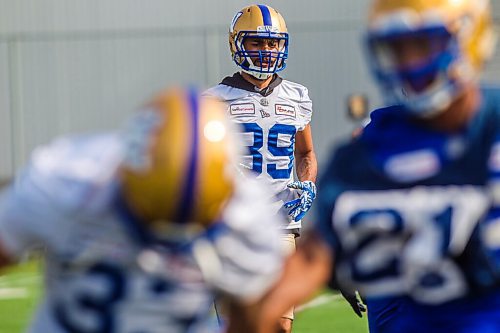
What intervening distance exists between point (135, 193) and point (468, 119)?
93 centimetres

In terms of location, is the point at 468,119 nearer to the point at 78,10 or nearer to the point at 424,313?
the point at 424,313

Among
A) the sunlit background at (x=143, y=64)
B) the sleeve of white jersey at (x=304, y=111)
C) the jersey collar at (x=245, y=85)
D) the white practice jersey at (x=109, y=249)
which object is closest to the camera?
the white practice jersey at (x=109, y=249)

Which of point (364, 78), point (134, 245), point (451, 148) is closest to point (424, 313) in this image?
point (451, 148)

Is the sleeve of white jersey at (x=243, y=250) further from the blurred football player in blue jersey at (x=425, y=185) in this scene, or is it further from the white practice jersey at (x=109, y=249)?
the blurred football player in blue jersey at (x=425, y=185)

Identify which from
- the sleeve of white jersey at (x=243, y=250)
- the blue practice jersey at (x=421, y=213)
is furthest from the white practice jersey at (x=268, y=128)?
the sleeve of white jersey at (x=243, y=250)

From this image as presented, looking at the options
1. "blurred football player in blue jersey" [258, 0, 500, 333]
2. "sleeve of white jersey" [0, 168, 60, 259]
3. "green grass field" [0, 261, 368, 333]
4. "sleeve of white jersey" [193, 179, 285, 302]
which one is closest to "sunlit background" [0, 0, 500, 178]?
"green grass field" [0, 261, 368, 333]

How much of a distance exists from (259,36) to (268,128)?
0.55m

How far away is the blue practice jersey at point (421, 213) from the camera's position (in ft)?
9.39

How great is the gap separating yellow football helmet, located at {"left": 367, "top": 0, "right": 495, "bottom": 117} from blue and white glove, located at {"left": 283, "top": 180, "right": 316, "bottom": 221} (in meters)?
3.36

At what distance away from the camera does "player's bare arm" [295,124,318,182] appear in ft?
21.7

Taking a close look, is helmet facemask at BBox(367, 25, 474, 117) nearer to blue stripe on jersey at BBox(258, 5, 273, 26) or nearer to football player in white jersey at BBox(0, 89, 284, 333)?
→ football player in white jersey at BBox(0, 89, 284, 333)

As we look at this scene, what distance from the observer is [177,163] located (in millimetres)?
2396

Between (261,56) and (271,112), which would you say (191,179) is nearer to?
(271,112)

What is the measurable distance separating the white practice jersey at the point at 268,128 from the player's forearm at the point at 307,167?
0.25 meters
